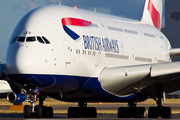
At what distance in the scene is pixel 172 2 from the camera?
111 meters

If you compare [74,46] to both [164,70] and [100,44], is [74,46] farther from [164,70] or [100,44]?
[164,70]

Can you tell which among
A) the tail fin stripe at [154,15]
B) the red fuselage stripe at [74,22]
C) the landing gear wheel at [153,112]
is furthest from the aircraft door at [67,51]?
the tail fin stripe at [154,15]

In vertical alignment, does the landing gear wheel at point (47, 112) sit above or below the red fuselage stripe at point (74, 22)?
below

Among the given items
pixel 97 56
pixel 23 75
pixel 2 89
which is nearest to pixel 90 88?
pixel 97 56

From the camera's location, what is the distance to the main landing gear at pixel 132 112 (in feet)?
82.7

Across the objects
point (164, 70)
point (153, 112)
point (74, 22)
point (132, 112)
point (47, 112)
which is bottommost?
point (132, 112)

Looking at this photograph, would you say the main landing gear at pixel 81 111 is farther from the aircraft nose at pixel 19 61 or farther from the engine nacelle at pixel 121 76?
the aircraft nose at pixel 19 61

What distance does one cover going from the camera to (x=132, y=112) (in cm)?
2536

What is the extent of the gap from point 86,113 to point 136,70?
582 centimetres

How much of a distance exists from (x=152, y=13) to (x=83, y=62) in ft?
47.4

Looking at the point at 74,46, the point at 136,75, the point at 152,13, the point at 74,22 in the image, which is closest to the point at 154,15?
the point at 152,13

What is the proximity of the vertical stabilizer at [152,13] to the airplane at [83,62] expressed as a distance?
15.3ft

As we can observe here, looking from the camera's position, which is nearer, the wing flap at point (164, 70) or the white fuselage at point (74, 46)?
the white fuselage at point (74, 46)

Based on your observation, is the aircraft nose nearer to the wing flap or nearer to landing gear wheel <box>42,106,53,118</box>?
landing gear wheel <box>42,106,53,118</box>
